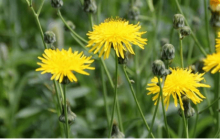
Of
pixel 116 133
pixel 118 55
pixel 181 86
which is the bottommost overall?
pixel 116 133

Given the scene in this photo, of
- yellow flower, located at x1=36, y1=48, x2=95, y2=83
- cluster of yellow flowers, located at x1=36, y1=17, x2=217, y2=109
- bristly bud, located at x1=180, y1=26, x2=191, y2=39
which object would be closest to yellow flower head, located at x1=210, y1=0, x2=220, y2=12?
bristly bud, located at x1=180, y1=26, x2=191, y2=39

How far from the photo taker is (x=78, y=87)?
2896 mm

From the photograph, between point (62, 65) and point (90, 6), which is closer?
point (62, 65)

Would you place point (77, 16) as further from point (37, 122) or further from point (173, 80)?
point (173, 80)

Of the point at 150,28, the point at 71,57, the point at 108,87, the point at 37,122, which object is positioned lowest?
the point at 37,122

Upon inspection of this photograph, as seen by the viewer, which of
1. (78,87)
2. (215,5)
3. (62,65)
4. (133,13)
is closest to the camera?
(62,65)

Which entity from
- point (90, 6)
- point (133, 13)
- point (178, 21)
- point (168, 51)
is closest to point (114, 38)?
point (168, 51)

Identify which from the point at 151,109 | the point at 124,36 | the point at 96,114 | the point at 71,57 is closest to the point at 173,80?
the point at 124,36

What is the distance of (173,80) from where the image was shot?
136 centimetres

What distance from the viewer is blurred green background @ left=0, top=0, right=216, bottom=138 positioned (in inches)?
94.6

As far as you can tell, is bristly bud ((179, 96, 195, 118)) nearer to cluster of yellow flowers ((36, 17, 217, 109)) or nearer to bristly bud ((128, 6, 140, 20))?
cluster of yellow flowers ((36, 17, 217, 109))

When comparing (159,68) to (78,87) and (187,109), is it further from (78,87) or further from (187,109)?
(78,87)

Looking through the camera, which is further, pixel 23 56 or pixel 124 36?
pixel 23 56

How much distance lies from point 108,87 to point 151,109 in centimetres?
59
